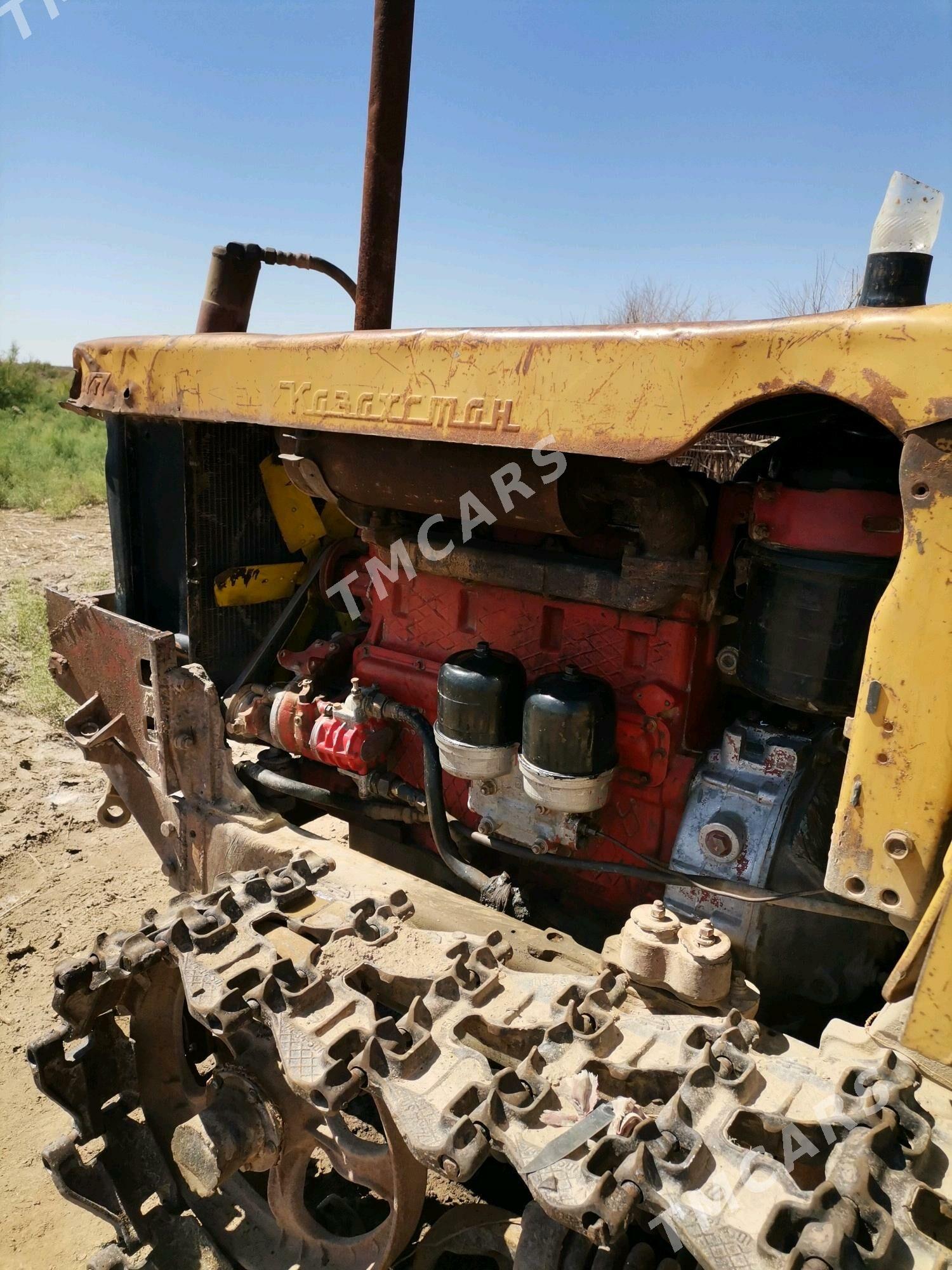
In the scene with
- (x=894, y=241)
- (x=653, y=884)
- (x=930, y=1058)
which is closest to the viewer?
(x=930, y=1058)

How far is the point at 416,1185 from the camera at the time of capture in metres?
1.87

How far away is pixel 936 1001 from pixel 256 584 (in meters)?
2.34

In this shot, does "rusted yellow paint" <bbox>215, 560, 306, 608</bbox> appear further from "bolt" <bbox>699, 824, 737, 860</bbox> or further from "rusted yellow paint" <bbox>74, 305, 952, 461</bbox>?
"bolt" <bbox>699, 824, 737, 860</bbox>

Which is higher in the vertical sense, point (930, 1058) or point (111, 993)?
point (930, 1058)

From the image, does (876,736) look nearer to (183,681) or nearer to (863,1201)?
(863,1201)

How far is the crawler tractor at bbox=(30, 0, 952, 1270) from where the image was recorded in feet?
4.46

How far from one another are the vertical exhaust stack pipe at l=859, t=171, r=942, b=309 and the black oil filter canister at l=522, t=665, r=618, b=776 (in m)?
0.93

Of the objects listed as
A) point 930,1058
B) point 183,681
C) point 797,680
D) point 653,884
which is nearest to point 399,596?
point 183,681

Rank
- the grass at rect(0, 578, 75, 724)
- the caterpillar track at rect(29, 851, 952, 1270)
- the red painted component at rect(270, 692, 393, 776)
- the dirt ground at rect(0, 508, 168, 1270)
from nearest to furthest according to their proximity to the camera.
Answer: the caterpillar track at rect(29, 851, 952, 1270) → the dirt ground at rect(0, 508, 168, 1270) → the red painted component at rect(270, 692, 393, 776) → the grass at rect(0, 578, 75, 724)

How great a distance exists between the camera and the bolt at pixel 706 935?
1.68m

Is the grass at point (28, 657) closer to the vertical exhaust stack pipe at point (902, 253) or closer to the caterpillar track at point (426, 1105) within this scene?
the caterpillar track at point (426, 1105)

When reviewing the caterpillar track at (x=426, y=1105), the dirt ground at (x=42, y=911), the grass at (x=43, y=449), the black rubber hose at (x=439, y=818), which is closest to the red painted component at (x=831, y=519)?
the caterpillar track at (x=426, y=1105)

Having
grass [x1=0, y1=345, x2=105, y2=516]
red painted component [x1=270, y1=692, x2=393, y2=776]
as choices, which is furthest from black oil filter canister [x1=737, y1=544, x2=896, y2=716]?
grass [x1=0, y1=345, x2=105, y2=516]

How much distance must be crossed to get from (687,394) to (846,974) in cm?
128
